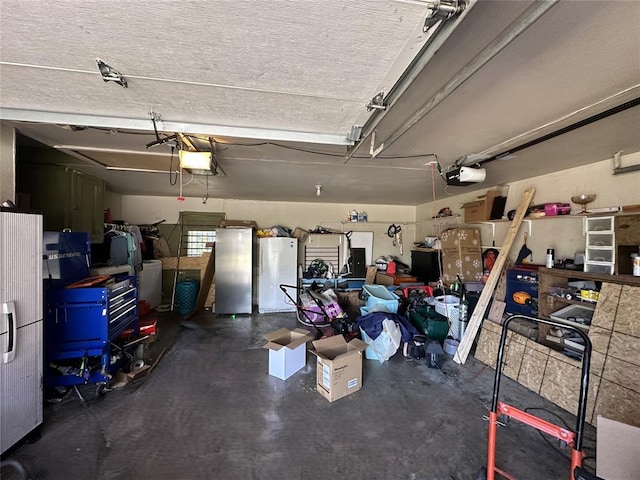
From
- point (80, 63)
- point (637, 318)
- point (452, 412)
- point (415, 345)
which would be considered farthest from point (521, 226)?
point (80, 63)

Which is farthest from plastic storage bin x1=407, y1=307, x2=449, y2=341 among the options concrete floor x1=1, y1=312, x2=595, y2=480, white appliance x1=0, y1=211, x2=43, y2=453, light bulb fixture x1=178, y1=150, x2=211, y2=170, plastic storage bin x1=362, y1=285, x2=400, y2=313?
white appliance x1=0, y1=211, x2=43, y2=453

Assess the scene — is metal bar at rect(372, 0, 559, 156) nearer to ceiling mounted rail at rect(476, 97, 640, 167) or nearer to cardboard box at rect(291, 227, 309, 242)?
ceiling mounted rail at rect(476, 97, 640, 167)

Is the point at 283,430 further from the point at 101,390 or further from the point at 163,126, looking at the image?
Answer: the point at 163,126

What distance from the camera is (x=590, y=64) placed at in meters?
1.23

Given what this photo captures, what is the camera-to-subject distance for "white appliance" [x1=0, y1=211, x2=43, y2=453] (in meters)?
1.63

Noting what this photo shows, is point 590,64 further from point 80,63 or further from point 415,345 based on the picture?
point 415,345

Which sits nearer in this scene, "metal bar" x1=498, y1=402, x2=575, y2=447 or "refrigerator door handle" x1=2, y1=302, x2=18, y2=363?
"metal bar" x1=498, y1=402, x2=575, y2=447

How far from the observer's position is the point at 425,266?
516 cm

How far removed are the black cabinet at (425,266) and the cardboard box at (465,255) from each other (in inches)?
17.4

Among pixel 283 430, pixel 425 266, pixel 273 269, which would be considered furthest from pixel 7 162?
pixel 425 266

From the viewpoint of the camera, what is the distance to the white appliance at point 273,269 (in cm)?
506

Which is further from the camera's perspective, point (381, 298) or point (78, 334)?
point (381, 298)

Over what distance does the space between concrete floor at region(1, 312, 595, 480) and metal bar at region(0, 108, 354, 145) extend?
213 centimetres

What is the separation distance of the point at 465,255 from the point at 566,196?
1.48m
